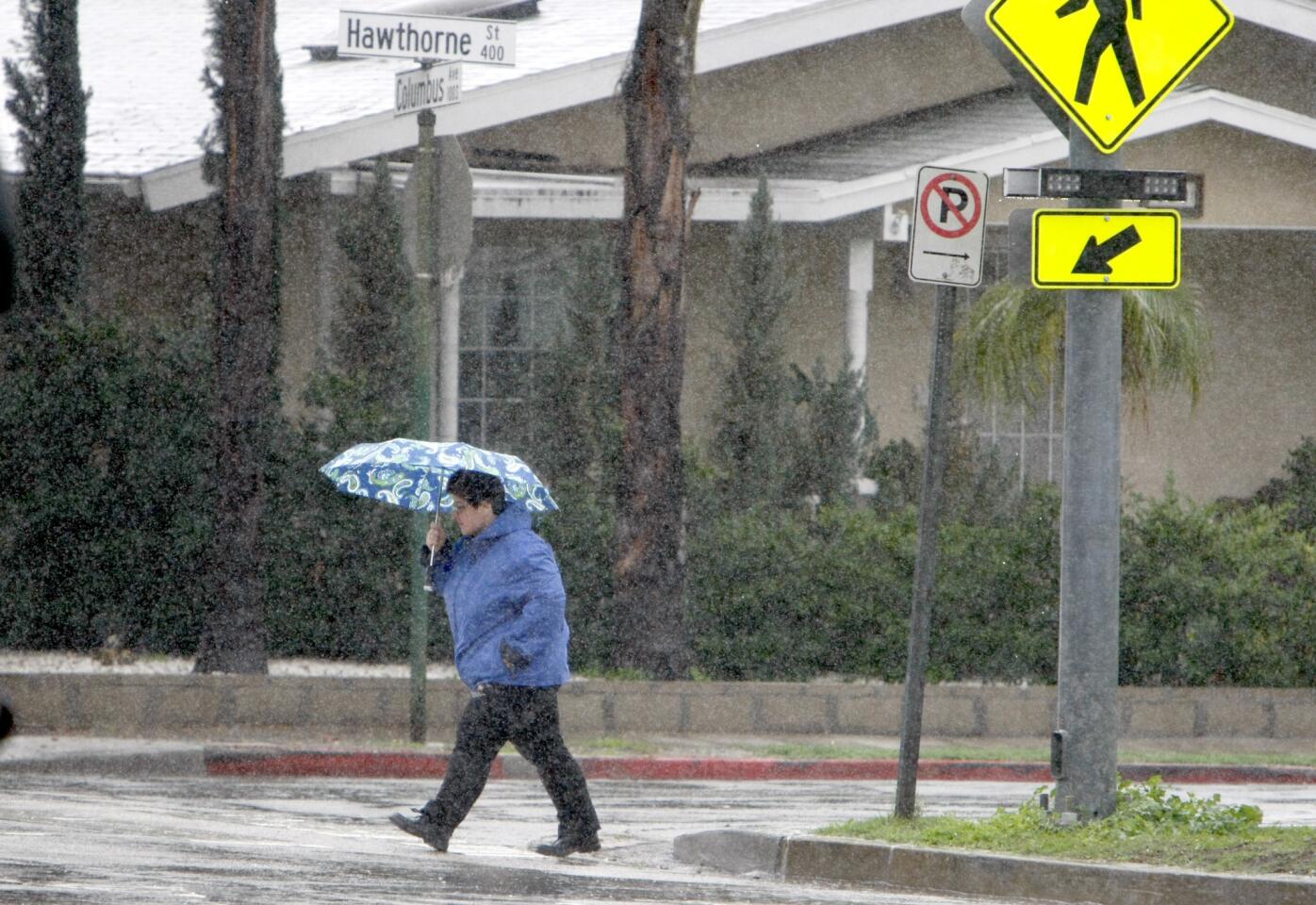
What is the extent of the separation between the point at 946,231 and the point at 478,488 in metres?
2.20

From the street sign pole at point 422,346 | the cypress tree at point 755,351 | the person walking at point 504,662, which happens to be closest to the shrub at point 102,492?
the street sign pole at point 422,346

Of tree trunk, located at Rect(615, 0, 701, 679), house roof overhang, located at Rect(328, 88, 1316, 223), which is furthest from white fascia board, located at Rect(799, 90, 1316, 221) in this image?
tree trunk, located at Rect(615, 0, 701, 679)

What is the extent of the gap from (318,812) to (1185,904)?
4677mm

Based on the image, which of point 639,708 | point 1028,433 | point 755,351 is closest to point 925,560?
point 639,708

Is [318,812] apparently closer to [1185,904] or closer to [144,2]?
[1185,904]

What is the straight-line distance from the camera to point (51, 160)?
16.2 metres

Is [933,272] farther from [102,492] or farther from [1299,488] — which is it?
[1299,488]

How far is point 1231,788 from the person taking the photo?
13195 millimetres

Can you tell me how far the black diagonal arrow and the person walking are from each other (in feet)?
7.94

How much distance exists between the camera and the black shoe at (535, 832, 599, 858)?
29.7ft

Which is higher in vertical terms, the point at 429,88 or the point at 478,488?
the point at 429,88

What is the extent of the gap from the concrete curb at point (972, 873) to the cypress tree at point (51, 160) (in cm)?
846

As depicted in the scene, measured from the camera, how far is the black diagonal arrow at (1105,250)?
845 cm

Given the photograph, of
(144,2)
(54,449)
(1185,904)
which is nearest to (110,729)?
(54,449)
